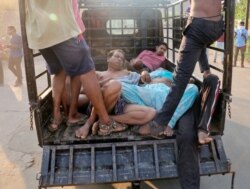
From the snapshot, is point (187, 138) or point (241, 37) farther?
point (241, 37)

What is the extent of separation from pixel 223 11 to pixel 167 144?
1.20 meters

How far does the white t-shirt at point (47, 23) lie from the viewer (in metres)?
2.47

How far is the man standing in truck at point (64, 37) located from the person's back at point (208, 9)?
97 cm

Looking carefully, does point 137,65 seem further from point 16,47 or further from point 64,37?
point 16,47

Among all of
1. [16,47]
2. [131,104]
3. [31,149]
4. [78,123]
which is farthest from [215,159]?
[16,47]

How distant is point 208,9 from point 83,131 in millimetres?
1431

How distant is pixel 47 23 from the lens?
8.10 feet

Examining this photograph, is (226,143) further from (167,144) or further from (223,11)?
(223,11)

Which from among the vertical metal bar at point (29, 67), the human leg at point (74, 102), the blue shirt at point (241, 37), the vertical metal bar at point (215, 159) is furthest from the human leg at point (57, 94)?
the blue shirt at point (241, 37)

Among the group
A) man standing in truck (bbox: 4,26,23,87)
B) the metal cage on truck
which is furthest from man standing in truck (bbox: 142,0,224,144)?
man standing in truck (bbox: 4,26,23,87)

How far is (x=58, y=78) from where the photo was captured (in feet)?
9.83

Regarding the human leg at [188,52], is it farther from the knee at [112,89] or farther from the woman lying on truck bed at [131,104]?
the knee at [112,89]

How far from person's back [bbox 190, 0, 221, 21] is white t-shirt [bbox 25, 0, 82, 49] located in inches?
39.9

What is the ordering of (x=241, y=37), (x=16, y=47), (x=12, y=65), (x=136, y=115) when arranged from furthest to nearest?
(x=241, y=37) < (x=12, y=65) < (x=16, y=47) < (x=136, y=115)
